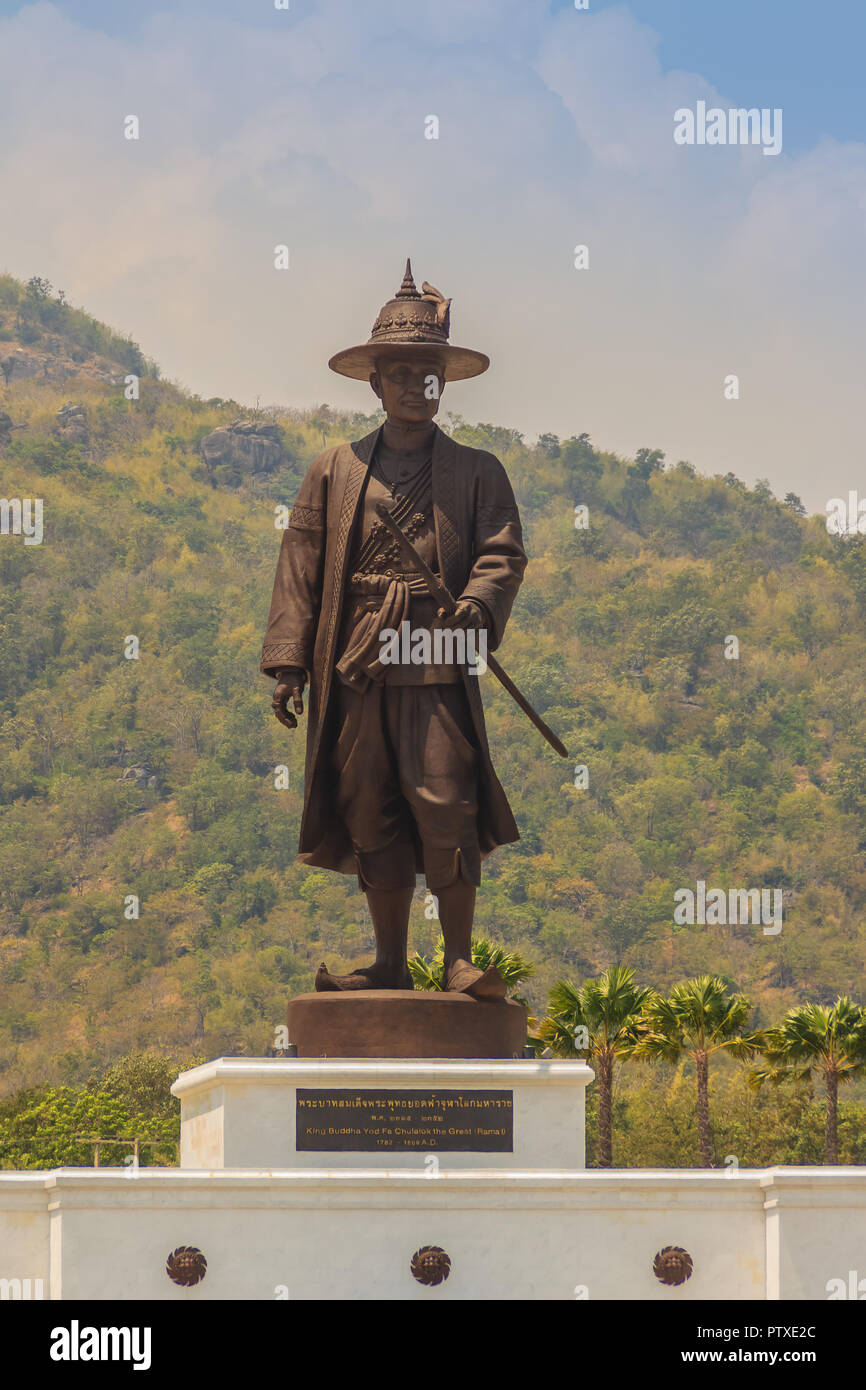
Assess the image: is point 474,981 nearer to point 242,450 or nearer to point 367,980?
point 367,980

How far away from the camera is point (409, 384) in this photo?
1536cm

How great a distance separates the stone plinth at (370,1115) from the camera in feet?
45.4

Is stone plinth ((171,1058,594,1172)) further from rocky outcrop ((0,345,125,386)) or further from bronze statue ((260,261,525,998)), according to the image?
rocky outcrop ((0,345,125,386))

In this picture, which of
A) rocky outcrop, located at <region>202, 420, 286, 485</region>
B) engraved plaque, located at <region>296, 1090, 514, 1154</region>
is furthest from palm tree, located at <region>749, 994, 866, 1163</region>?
rocky outcrop, located at <region>202, 420, 286, 485</region>

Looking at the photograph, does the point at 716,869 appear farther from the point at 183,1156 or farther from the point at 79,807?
the point at 183,1156

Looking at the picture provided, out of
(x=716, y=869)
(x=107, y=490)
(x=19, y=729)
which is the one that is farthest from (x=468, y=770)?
(x=107, y=490)

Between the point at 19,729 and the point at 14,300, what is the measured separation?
77.5 metres

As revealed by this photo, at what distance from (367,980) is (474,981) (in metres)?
0.86

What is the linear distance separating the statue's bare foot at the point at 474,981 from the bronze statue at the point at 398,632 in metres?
0.05

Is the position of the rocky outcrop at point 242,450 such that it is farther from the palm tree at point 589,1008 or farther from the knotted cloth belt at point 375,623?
the knotted cloth belt at point 375,623

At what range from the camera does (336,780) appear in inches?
600

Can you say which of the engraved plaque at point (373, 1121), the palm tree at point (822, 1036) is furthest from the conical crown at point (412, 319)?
the palm tree at point (822, 1036)

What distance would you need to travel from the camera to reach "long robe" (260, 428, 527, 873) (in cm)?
1513

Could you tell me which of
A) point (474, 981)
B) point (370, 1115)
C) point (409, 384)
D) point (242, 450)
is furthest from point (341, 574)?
point (242, 450)
